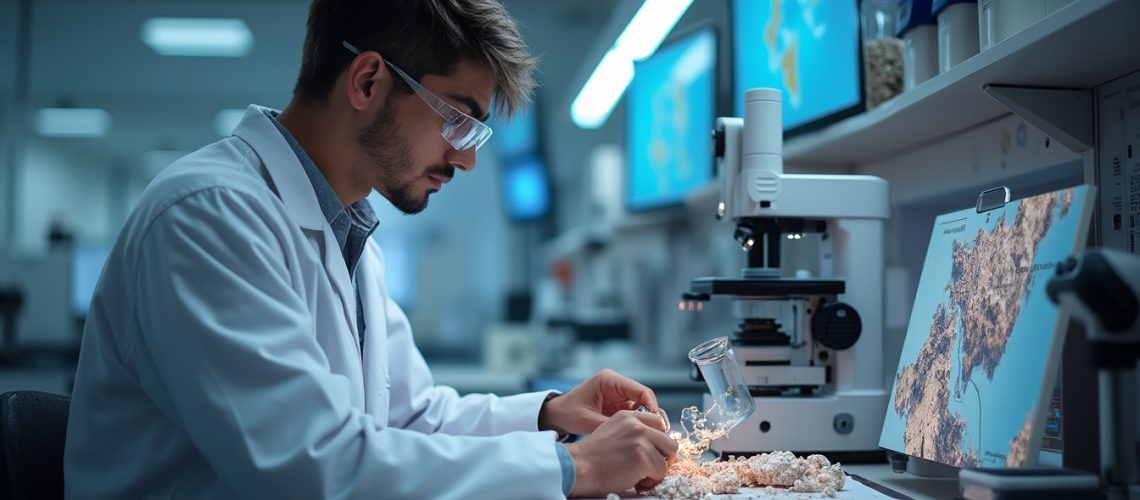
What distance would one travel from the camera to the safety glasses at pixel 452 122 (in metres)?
1.45

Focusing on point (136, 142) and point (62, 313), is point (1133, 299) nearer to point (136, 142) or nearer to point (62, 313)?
point (62, 313)

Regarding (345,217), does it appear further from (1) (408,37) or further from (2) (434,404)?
(2) (434,404)

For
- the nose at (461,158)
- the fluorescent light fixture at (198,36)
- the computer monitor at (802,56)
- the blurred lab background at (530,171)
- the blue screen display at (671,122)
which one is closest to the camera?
the nose at (461,158)

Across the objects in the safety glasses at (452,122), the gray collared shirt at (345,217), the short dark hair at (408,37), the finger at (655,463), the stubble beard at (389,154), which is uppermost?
the short dark hair at (408,37)

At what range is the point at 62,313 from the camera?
5.75 meters

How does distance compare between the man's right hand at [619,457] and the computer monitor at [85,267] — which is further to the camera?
the computer monitor at [85,267]

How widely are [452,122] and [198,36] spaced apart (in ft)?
22.1

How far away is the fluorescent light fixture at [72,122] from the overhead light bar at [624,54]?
8.22 metres

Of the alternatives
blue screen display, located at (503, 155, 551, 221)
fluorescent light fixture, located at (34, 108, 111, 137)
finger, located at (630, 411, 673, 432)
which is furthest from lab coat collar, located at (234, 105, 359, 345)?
fluorescent light fixture, located at (34, 108, 111, 137)

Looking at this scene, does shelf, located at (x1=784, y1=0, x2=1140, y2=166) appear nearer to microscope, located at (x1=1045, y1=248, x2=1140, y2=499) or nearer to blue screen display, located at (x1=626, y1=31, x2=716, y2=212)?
microscope, located at (x1=1045, y1=248, x2=1140, y2=499)

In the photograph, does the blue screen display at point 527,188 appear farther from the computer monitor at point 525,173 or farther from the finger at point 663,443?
the finger at point 663,443

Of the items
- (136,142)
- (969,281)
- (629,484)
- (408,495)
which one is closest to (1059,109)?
(969,281)

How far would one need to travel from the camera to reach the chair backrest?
1.26 m

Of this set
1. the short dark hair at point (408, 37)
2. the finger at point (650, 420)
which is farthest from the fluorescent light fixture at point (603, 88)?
the finger at point (650, 420)
